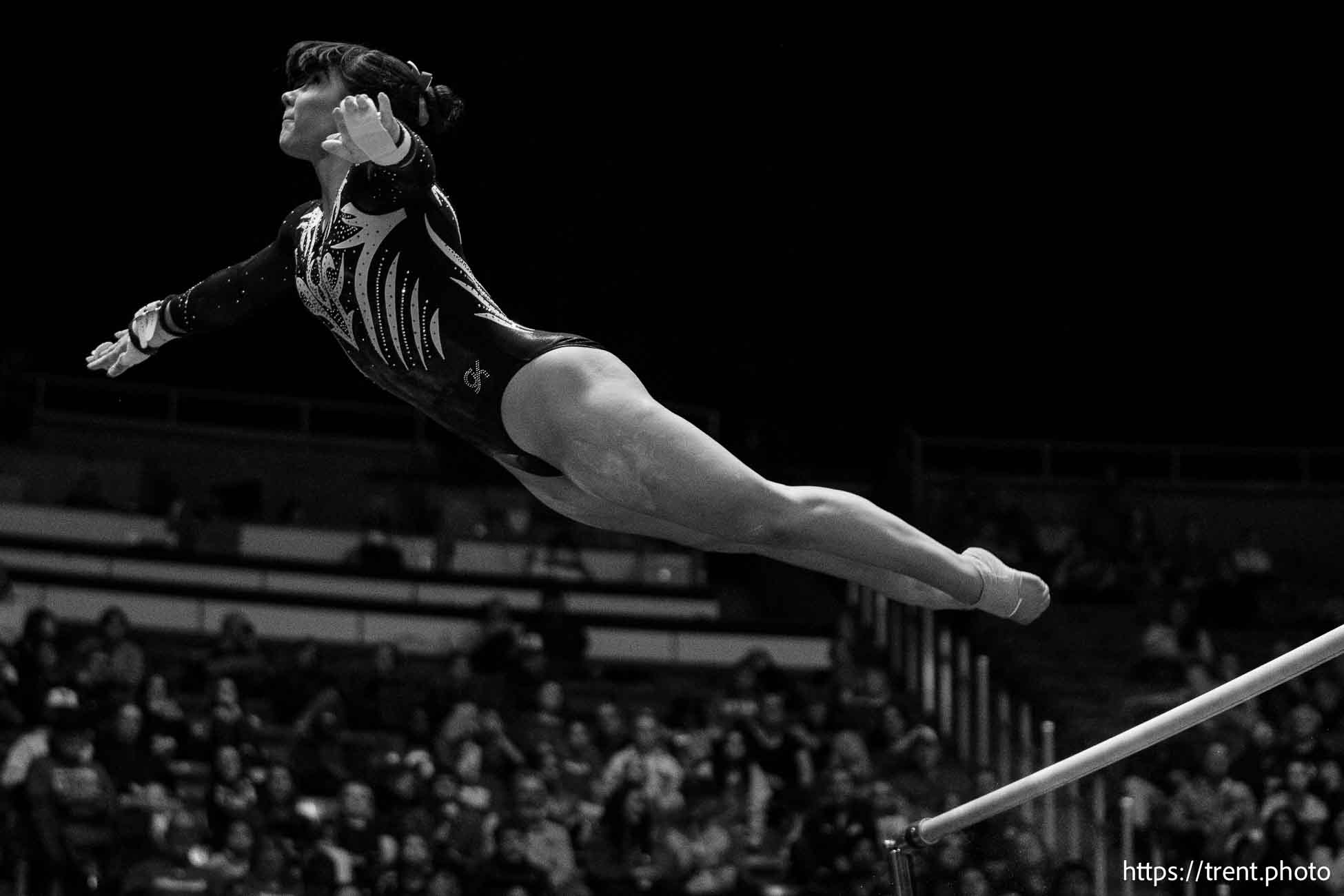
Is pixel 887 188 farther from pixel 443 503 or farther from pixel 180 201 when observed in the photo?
pixel 180 201

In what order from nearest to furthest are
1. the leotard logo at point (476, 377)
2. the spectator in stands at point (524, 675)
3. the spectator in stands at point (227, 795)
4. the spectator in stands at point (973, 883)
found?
the leotard logo at point (476, 377)
the spectator in stands at point (973, 883)
the spectator in stands at point (227, 795)
the spectator in stands at point (524, 675)

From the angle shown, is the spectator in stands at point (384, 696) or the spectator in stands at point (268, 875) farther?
the spectator in stands at point (384, 696)

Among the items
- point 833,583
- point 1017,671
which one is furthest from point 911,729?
point 833,583

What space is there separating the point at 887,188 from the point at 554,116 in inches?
132

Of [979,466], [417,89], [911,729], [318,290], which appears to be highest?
[979,466]

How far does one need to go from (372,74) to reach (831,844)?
587 centimetres

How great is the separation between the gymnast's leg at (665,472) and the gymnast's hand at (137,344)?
1243mm

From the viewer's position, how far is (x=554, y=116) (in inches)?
541

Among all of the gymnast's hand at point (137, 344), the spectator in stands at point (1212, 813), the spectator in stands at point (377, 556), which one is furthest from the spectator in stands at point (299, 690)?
the gymnast's hand at point (137, 344)

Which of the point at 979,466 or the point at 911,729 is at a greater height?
the point at 979,466

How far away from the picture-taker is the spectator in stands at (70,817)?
26.0 feet

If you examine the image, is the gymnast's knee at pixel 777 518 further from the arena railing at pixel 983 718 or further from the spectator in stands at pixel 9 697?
the spectator in stands at pixel 9 697

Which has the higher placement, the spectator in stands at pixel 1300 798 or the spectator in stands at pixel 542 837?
the spectator in stands at pixel 1300 798

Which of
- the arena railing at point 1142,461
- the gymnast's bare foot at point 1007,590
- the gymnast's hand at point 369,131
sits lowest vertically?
the gymnast's bare foot at point 1007,590
